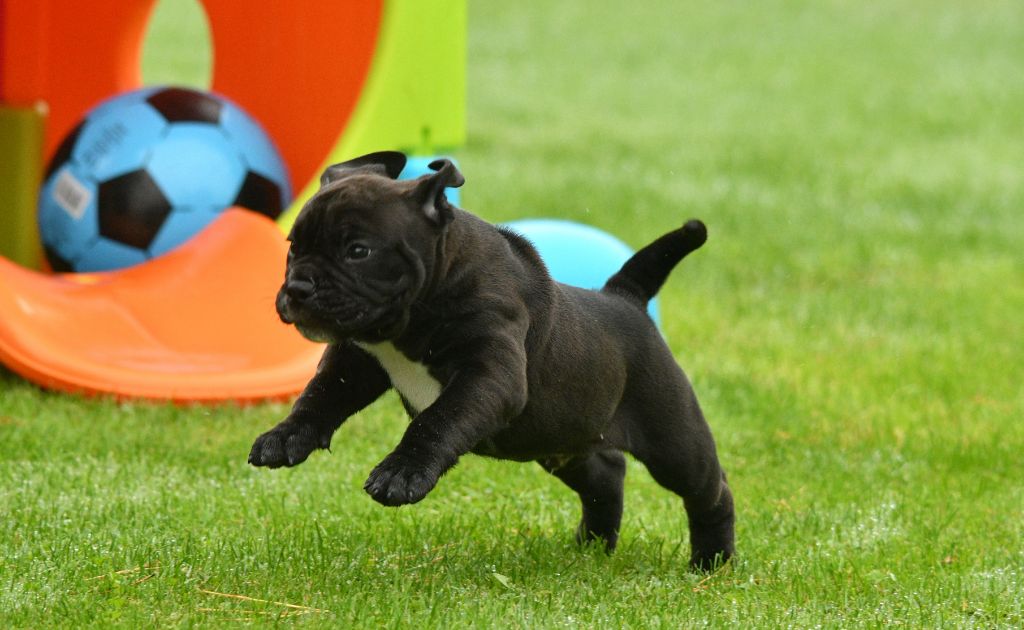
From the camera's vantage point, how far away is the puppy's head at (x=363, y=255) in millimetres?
3318

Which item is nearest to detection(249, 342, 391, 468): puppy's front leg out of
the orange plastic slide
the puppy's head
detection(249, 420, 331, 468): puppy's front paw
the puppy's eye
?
detection(249, 420, 331, 468): puppy's front paw

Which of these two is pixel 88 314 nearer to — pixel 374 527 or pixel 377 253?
pixel 374 527

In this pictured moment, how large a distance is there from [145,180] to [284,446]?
3.91 m

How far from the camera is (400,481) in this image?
3271mm

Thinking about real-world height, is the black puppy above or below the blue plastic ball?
above

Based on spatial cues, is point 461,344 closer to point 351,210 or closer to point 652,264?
point 351,210

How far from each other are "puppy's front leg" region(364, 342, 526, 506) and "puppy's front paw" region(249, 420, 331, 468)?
0.30m

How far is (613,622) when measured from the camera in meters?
3.76

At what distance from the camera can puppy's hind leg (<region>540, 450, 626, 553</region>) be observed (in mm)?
4500

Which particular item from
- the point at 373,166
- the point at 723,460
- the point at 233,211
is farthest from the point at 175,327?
the point at 373,166

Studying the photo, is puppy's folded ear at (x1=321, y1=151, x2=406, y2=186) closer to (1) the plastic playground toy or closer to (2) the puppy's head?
(2) the puppy's head

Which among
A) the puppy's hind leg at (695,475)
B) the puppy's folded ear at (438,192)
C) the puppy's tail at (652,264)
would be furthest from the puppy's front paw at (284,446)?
the puppy's tail at (652,264)

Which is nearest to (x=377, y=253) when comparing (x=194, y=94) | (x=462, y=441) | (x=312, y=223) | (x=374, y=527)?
(x=312, y=223)

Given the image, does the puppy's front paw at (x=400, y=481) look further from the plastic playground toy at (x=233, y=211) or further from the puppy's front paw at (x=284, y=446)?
the plastic playground toy at (x=233, y=211)
